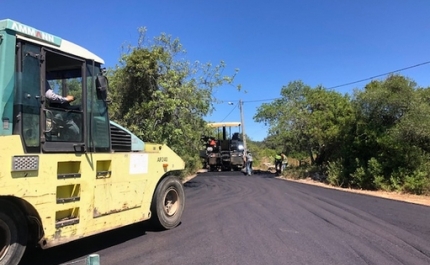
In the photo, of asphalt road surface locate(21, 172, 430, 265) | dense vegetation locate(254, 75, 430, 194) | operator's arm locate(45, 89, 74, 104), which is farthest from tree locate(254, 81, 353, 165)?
operator's arm locate(45, 89, 74, 104)

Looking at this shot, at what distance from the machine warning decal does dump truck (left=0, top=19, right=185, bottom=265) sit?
0.06ft

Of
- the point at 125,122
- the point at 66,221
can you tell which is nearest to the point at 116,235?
the point at 66,221

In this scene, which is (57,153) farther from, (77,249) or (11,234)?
(77,249)

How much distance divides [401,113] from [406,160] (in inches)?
82.3

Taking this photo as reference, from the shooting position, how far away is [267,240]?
6414 mm

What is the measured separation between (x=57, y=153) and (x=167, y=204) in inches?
122

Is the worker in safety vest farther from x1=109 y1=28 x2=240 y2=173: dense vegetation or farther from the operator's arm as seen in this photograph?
the operator's arm

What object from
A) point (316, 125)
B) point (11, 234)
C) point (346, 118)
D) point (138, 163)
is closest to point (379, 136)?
point (346, 118)

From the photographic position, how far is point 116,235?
674 cm

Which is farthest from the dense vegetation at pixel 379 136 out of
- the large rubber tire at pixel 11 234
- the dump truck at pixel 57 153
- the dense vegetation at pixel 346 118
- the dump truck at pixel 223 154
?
the large rubber tire at pixel 11 234

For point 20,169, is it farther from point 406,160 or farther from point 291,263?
point 406,160

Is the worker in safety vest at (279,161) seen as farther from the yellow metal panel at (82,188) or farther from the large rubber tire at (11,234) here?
the large rubber tire at (11,234)

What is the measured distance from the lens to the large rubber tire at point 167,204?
6.98 m

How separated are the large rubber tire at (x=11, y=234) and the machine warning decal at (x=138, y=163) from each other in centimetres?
207
